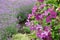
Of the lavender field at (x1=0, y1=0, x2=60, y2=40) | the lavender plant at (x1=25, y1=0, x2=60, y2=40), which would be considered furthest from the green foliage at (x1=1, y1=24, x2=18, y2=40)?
the lavender plant at (x1=25, y1=0, x2=60, y2=40)

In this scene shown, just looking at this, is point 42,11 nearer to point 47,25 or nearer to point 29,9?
point 47,25

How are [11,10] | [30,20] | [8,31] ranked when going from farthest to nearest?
[11,10] < [8,31] < [30,20]

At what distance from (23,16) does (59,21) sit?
2605mm

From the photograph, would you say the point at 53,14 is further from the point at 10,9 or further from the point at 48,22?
the point at 10,9

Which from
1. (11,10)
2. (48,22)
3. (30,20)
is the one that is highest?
(48,22)

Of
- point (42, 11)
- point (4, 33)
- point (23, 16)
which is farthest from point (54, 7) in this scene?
point (23, 16)

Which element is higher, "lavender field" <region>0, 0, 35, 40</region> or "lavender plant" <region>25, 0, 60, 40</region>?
"lavender plant" <region>25, 0, 60, 40</region>

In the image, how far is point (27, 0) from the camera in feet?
17.0

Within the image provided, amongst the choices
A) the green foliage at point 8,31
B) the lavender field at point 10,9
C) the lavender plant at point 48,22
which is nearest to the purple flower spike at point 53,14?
the lavender plant at point 48,22

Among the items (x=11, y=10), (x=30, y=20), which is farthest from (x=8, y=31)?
(x=30, y=20)

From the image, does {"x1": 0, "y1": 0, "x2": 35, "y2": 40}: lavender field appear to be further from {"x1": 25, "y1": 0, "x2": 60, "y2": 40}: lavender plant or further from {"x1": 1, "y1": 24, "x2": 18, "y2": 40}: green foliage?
{"x1": 25, "y1": 0, "x2": 60, "y2": 40}: lavender plant

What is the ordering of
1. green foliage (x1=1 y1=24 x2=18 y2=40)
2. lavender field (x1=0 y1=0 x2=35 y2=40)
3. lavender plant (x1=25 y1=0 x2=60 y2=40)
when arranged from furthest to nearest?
lavender field (x1=0 y1=0 x2=35 y2=40), green foliage (x1=1 y1=24 x2=18 y2=40), lavender plant (x1=25 y1=0 x2=60 y2=40)

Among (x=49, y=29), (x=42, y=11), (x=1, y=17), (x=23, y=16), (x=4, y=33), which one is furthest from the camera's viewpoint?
(x=23, y=16)

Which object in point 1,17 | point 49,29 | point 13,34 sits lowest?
point 13,34
